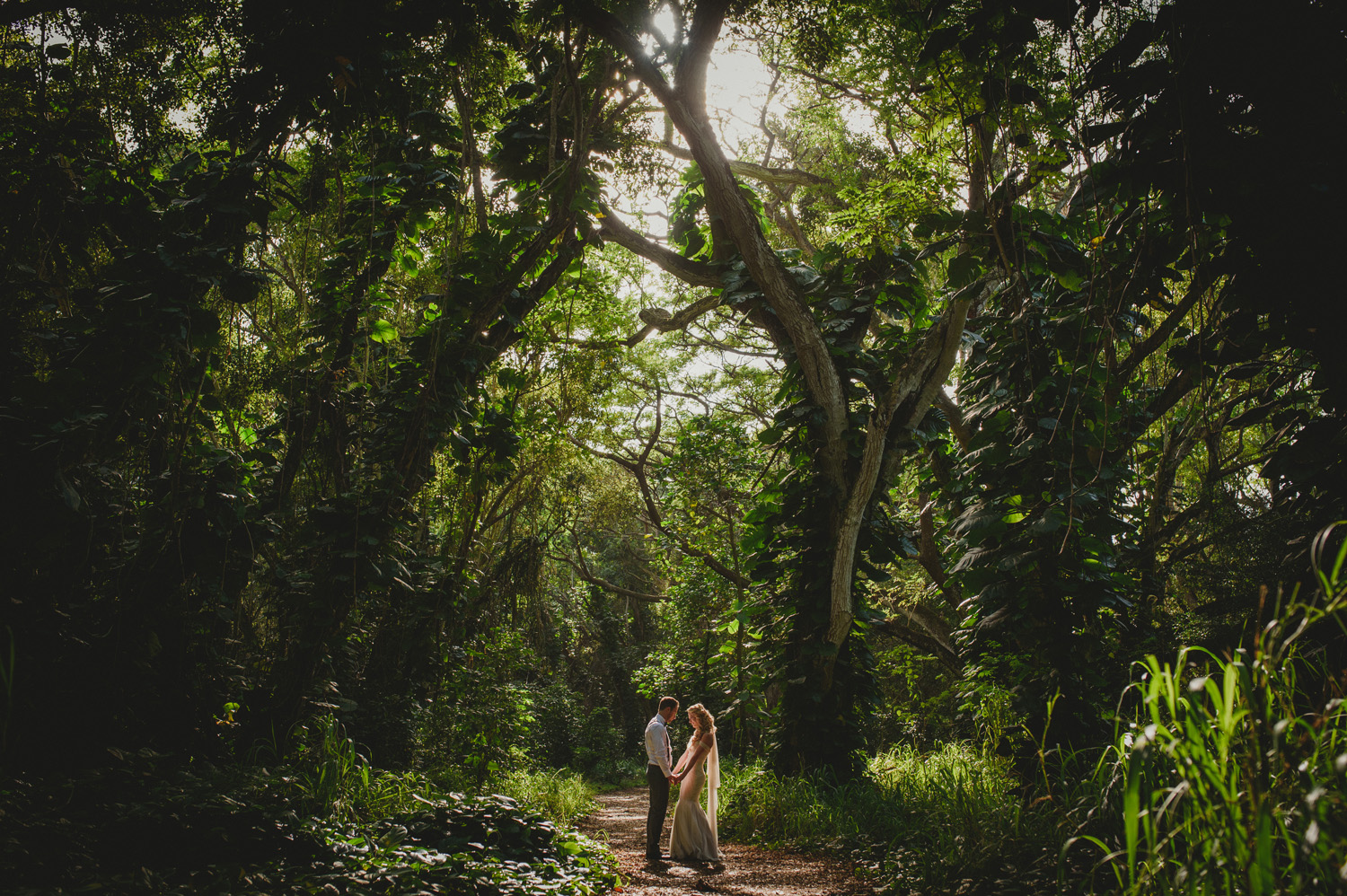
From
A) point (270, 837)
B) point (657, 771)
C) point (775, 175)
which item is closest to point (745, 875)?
point (657, 771)

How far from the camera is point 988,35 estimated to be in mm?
2457

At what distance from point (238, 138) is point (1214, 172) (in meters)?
4.16

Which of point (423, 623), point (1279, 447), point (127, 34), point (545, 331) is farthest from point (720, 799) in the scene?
point (127, 34)

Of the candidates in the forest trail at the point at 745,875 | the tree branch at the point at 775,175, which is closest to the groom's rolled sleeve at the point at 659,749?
the forest trail at the point at 745,875

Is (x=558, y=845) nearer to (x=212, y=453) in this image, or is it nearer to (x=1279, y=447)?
(x=212, y=453)

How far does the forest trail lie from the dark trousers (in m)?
0.13

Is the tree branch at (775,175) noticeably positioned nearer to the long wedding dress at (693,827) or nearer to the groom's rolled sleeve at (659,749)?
the groom's rolled sleeve at (659,749)

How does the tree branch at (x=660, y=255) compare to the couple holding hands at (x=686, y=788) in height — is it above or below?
above

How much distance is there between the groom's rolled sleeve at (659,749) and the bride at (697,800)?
0.39 ft

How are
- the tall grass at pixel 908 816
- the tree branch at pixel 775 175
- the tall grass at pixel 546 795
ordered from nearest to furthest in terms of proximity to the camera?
the tall grass at pixel 908 816 → the tall grass at pixel 546 795 → the tree branch at pixel 775 175

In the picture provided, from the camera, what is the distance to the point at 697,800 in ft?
17.3

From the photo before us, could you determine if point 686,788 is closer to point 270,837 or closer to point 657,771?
point 657,771

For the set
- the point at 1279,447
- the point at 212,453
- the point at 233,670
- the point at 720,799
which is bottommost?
the point at 720,799

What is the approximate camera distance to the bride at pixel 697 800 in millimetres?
5160
